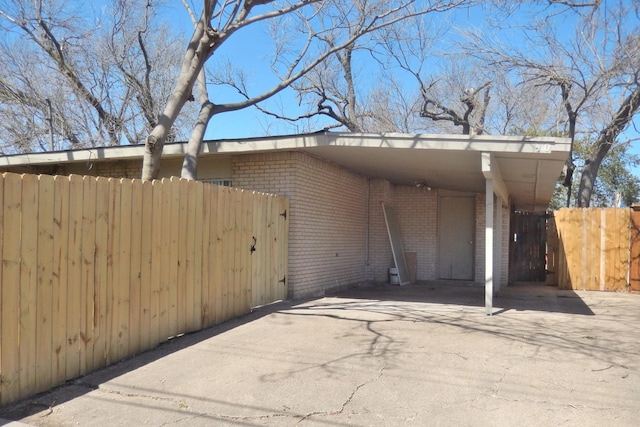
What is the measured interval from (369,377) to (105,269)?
9.16 ft

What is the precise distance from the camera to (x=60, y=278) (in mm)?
4414

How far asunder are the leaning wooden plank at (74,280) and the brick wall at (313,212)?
485cm

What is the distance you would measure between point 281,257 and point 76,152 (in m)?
4.96

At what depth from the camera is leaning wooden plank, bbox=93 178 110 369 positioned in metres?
4.86

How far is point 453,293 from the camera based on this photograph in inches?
452

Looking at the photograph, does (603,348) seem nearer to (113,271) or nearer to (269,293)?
(269,293)

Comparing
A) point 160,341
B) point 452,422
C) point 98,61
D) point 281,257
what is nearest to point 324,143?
point 281,257

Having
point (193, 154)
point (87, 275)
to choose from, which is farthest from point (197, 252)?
point (193, 154)

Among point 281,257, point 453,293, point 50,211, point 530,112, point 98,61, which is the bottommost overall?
point 453,293

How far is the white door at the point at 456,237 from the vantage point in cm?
1388

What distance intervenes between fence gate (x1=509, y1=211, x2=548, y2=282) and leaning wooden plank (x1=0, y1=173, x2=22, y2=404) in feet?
46.6

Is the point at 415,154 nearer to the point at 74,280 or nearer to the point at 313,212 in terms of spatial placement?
the point at 313,212

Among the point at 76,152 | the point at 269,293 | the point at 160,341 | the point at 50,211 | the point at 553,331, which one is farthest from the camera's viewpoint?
the point at 76,152

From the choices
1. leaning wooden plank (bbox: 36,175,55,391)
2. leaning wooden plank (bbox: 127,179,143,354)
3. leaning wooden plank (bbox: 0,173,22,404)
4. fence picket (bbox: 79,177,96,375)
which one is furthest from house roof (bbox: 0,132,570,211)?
leaning wooden plank (bbox: 0,173,22,404)
